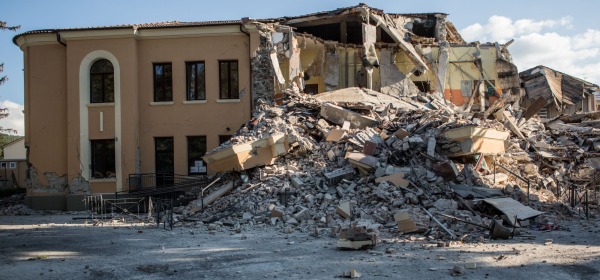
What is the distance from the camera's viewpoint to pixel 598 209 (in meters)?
14.2

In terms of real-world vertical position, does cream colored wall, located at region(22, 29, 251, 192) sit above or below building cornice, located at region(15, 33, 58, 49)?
below

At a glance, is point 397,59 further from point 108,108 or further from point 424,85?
point 108,108

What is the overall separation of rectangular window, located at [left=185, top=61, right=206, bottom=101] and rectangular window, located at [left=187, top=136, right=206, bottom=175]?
1706 millimetres

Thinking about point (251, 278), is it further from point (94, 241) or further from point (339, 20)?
point (339, 20)

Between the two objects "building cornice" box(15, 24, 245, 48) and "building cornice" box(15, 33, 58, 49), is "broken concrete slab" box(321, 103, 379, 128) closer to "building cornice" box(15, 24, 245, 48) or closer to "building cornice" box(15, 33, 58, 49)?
"building cornice" box(15, 24, 245, 48)

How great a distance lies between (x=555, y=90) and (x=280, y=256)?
23.5 metres

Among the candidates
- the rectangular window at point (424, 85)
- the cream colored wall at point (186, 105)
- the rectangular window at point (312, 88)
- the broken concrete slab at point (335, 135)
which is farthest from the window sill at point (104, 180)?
the rectangular window at point (424, 85)

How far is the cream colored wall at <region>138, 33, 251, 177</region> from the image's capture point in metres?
21.1

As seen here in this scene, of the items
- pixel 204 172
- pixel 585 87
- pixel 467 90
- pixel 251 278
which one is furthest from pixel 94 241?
pixel 585 87

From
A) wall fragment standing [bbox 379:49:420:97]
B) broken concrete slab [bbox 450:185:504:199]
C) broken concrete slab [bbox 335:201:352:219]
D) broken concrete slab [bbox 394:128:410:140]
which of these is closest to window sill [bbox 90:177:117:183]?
broken concrete slab [bbox 394:128:410:140]

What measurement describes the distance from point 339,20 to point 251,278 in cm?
1801

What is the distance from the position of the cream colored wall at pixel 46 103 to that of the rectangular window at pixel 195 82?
16.7 ft

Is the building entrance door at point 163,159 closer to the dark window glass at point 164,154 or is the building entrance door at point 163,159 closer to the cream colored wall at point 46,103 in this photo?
the dark window glass at point 164,154

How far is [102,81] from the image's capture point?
2153cm
